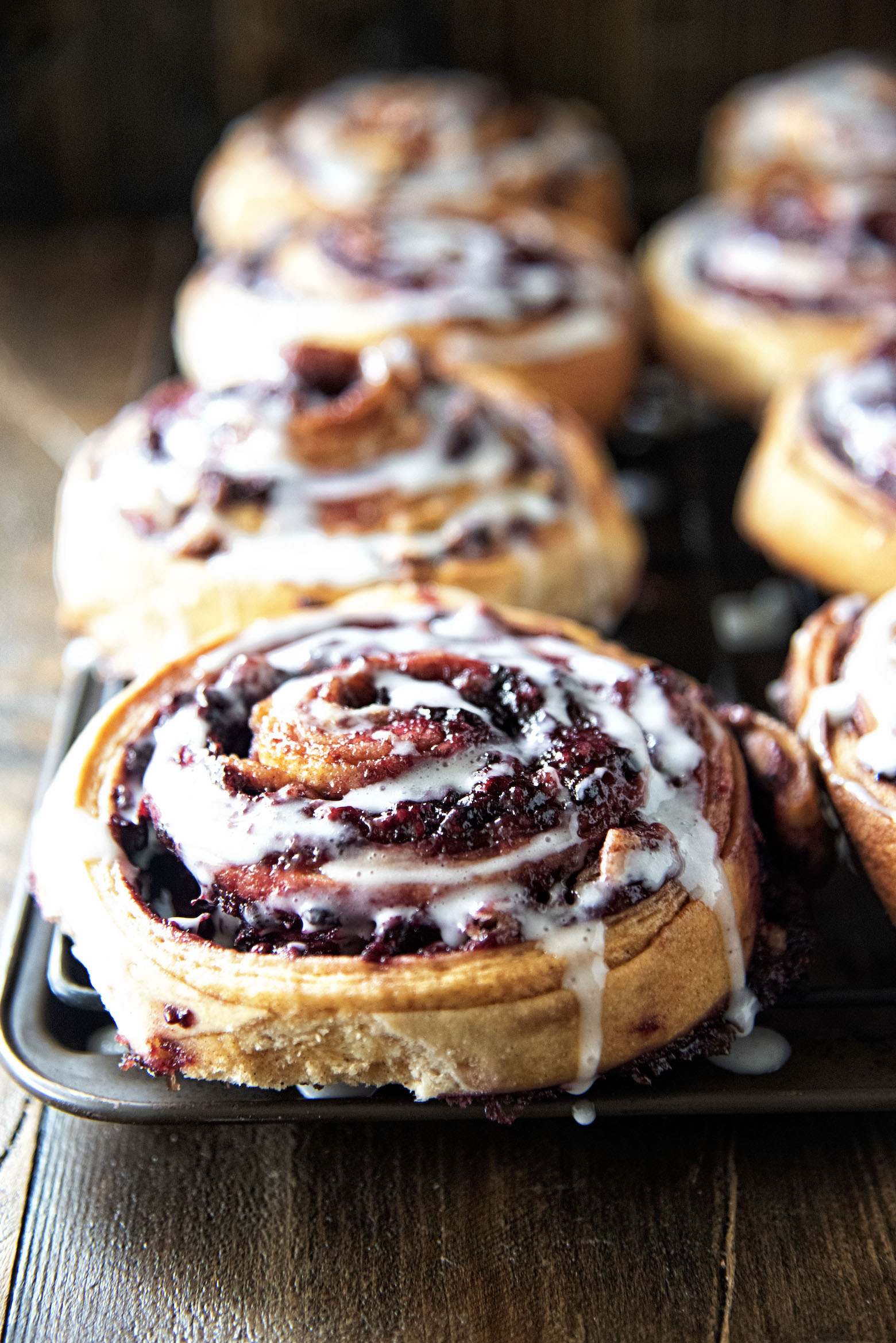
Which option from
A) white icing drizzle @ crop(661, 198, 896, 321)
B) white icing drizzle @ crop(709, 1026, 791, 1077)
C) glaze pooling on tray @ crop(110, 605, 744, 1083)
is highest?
glaze pooling on tray @ crop(110, 605, 744, 1083)

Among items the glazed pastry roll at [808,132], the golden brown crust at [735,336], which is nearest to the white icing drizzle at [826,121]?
the glazed pastry roll at [808,132]

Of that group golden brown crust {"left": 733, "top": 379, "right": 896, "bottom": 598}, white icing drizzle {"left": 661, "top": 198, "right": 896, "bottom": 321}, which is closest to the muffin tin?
golden brown crust {"left": 733, "top": 379, "right": 896, "bottom": 598}

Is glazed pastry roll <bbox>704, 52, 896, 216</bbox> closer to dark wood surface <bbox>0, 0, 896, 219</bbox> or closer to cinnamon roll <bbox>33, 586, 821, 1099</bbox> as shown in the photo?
dark wood surface <bbox>0, 0, 896, 219</bbox>

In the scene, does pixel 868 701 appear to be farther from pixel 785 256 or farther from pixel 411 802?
pixel 785 256

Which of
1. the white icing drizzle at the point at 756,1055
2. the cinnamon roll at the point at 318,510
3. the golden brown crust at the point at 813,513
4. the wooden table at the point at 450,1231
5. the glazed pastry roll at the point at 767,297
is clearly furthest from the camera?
the glazed pastry roll at the point at 767,297

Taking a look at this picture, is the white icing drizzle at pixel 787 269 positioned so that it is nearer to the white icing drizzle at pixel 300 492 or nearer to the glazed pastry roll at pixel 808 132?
the glazed pastry roll at pixel 808 132

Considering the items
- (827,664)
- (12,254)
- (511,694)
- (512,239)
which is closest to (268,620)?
(511,694)
